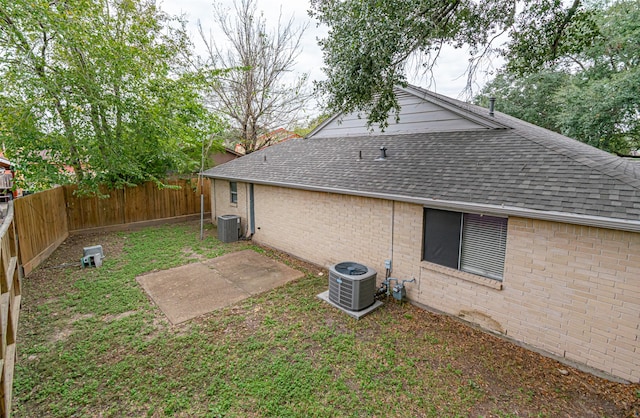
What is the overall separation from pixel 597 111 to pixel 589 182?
13802 millimetres

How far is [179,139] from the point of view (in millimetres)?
12000

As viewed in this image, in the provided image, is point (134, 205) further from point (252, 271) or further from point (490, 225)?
point (490, 225)

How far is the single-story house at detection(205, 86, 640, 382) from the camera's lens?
393cm

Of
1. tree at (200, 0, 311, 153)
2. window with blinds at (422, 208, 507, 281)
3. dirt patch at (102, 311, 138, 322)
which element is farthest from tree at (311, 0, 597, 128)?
tree at (200, 0, 311, 153)

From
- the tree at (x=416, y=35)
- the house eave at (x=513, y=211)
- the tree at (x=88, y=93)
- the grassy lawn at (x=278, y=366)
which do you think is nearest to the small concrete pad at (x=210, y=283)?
the grassy lawn at (x=278, y=366)

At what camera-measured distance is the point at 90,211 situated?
11.4m

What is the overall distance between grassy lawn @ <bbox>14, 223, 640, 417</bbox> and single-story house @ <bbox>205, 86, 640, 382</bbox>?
1.79 ft

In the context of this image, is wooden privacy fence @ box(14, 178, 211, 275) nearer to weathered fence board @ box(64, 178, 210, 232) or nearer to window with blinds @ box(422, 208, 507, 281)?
weathered fence board @ box(64, 178, 210, 232)

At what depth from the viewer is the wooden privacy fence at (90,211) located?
7.57 meters

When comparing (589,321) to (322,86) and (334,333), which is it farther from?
(322,86)

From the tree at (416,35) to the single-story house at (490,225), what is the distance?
1.83 m

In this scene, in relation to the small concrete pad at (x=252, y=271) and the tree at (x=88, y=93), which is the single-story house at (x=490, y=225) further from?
the tree at (x=88, y=93)

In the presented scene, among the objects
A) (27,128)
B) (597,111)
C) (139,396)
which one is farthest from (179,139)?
(597,111)

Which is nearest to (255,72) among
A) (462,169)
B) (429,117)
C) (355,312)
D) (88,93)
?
(88,93)
